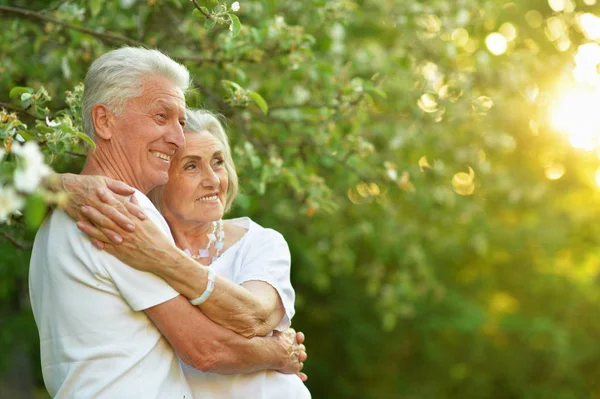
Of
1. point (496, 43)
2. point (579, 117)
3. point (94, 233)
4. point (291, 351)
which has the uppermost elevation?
point (94, 233)

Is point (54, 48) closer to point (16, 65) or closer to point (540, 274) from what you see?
point (16, 65)

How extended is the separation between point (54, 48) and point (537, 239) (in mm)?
6189

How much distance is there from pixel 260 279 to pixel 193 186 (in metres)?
0.48

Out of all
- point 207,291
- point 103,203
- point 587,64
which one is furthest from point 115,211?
point 587,64

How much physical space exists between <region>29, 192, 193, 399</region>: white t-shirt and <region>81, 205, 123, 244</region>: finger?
0.21 ft

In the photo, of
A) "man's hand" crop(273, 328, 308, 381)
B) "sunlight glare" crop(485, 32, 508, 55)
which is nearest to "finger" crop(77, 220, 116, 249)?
"man's hand" crop(273, 328, 308, 381)

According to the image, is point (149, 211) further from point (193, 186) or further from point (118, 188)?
point (193, 186)

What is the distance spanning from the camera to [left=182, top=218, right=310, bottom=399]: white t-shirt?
3.02 m

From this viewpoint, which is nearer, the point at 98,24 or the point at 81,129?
the point at 81,129

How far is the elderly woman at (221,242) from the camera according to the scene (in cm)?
302

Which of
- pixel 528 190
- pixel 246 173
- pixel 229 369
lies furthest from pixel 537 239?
pixel 229 369

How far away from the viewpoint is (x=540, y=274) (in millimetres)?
10609

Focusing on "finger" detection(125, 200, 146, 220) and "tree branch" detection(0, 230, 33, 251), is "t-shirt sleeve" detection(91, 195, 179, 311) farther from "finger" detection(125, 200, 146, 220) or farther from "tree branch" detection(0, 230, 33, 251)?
"tree branch" detection(0, 230, 33, 251)

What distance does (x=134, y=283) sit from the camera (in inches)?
101
